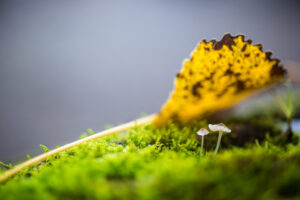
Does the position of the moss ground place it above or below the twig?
below

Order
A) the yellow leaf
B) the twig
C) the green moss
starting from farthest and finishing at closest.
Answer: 1. the yellow leaf
2. the twig
3. the green moss

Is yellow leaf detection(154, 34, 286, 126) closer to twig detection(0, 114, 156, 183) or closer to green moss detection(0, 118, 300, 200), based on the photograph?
twig detection(0, 114, 156, 183)

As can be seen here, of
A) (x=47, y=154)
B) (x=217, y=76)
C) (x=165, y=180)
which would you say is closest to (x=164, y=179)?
(x=165, y=180)

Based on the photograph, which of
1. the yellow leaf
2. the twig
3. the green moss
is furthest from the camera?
the yellow leaf

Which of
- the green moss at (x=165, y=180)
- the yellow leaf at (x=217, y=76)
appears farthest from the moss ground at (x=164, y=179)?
the yellow leaf at (x=217, y=76)

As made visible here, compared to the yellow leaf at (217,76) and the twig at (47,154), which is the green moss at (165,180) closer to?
the twig at (47,154)

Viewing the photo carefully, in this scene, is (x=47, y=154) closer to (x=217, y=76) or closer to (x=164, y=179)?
(x=164, y=179)

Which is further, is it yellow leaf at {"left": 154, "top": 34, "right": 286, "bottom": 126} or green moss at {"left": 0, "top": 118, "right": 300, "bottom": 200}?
yellow leaf at {"left": 154, "top": 34, "right": 286, "bottom": 126}

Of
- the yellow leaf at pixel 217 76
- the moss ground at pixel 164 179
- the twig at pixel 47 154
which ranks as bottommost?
the moss ground at pixel 164 179

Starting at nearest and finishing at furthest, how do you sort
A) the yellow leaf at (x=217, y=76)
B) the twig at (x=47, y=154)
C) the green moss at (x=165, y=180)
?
the green moss at (x=165, y=180)
the twig at (x=47, y=154)
the yellow leaf at (x=217, y=76)

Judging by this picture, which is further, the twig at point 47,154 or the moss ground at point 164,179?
the twig at point 47,154

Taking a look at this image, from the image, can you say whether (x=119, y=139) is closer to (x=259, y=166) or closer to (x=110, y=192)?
(x=110, y=192)

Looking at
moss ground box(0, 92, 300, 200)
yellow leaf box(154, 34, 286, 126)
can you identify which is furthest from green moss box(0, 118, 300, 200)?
yellow leaf box(154, 34, 286, 126)

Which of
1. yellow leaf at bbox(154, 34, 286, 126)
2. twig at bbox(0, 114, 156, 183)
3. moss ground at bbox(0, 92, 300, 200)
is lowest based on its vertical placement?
moss ground at bbox(0, 92, 300, 200)
